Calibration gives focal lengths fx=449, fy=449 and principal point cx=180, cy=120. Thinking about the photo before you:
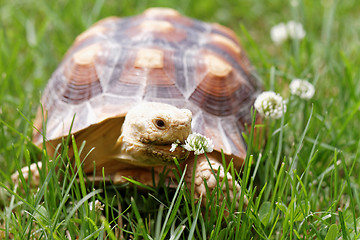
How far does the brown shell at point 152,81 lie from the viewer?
77.3 inches

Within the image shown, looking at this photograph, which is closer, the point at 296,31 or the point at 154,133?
the point at 154,133

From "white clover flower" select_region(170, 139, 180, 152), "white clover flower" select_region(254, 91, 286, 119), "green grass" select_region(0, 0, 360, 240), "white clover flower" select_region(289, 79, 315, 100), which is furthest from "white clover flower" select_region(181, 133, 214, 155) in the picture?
"white clover flower" select_region(289, 79, 315, 100)

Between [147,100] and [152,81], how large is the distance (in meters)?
0.12

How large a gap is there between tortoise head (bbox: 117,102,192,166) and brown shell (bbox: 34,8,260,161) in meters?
0.15

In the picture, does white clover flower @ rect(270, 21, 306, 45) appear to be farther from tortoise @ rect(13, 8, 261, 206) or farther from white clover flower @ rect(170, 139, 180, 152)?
white clover flower @ rect(170, 139, 180, 152)

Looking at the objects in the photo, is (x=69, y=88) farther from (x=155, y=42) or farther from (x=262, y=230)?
(x=262, y=230)

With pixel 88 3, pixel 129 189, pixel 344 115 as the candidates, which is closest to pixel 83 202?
pixel 129 189

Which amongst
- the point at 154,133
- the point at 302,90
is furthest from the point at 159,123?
the point at 302,90

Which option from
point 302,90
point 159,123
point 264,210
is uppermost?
point 302,90

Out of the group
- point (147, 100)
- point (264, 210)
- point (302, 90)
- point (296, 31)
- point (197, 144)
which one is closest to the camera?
point (197, 144)

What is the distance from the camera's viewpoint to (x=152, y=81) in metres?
2.01

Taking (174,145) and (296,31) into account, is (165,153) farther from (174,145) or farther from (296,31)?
(296,31)

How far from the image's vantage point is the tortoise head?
1.63m

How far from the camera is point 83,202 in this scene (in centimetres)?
160
